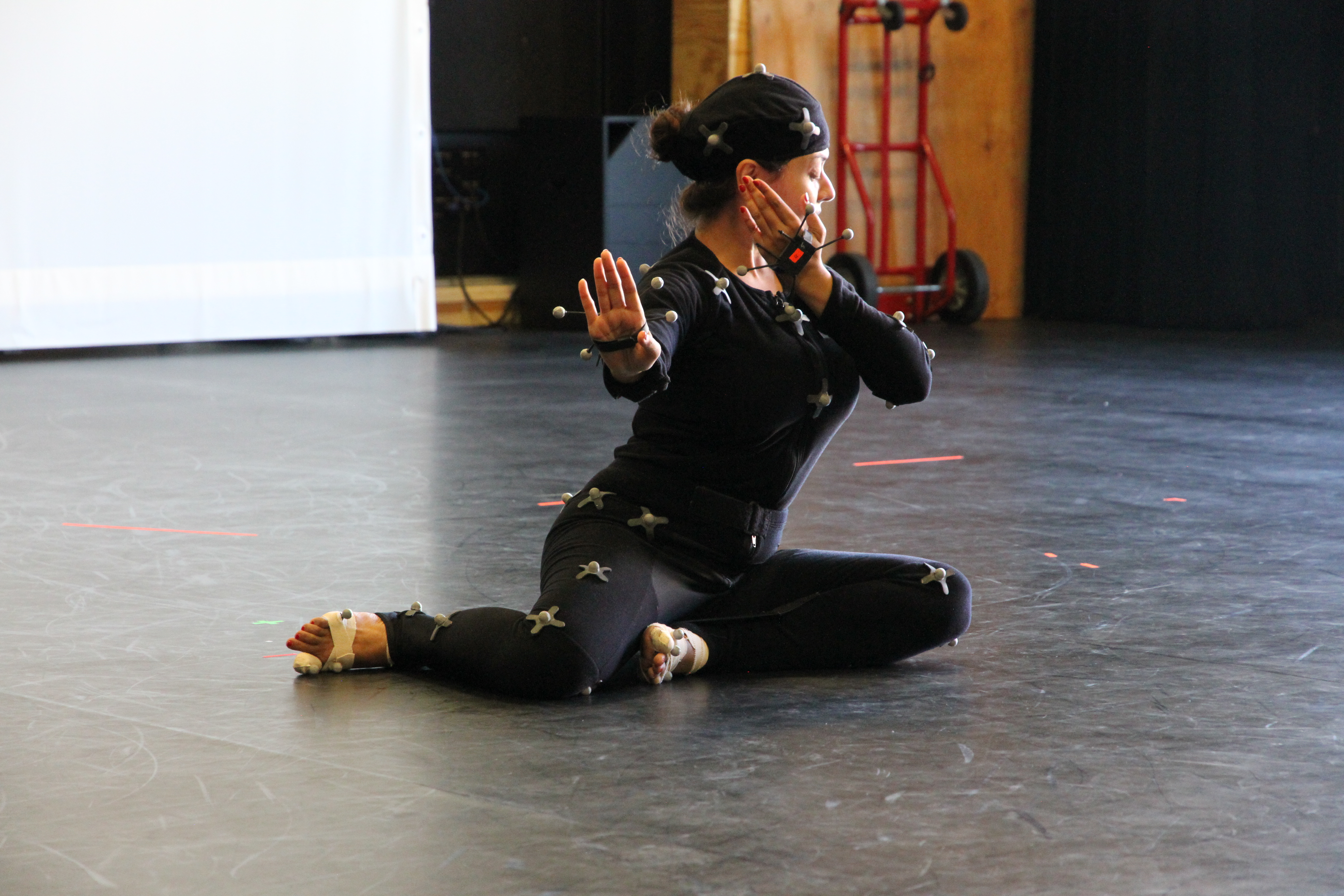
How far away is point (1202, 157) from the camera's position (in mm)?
6965

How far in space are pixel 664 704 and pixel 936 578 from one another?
386 mm

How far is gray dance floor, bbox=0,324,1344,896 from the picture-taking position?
1.39 meters

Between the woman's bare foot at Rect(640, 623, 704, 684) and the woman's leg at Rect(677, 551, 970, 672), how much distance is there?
35 mm

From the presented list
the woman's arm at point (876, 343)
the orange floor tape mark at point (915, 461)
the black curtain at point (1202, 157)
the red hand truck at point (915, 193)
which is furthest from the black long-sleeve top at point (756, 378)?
the black curtain at point (1202, 157)

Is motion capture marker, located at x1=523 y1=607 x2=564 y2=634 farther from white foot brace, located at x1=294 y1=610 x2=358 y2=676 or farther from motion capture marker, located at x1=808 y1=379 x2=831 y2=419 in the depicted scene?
motion capture marker, located at x1=808 y1=379 x2=831 y2=419

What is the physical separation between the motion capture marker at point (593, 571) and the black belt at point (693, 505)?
0.12 meters

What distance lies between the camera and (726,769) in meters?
1.62

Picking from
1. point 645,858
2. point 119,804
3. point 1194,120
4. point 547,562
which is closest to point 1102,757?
point 645,858

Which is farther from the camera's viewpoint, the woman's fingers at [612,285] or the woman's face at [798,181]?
the woman's face at [798,181]

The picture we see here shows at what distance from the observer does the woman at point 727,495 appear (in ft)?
6.13

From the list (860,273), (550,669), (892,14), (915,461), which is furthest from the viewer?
(892,14)

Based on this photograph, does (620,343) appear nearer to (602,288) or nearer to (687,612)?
(602,288)

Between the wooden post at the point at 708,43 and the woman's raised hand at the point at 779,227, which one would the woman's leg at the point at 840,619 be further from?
the wooden post at the point at 708,43

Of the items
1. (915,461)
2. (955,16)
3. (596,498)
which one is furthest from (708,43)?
(596,498)
